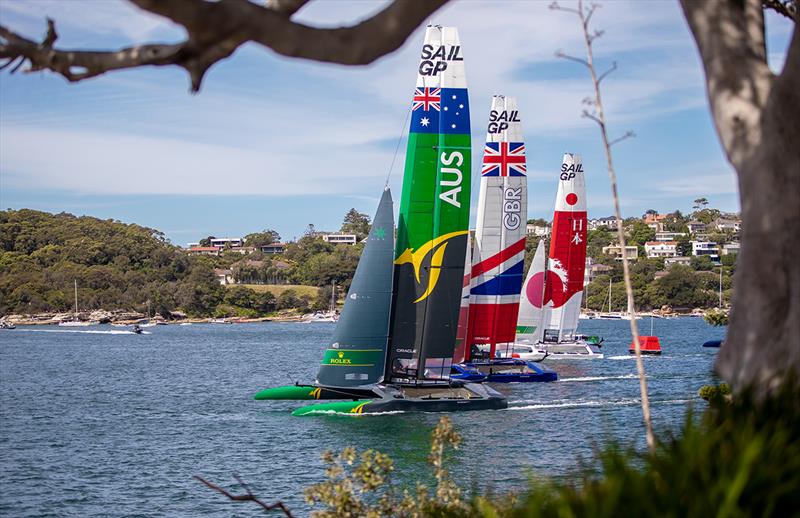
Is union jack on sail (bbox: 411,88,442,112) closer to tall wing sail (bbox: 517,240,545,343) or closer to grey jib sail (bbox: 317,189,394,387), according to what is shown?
grey jib sail (bbox: 317,189,394,387)

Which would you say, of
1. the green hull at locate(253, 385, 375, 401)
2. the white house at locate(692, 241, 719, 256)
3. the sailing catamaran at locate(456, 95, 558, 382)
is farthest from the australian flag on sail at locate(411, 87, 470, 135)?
the white house at locate(692, 241, 719, 256)

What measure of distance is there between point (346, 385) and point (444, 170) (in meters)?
7.07

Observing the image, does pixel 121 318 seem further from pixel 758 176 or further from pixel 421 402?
pixel 758 176

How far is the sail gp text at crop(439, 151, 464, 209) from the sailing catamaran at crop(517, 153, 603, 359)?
74.6 ft

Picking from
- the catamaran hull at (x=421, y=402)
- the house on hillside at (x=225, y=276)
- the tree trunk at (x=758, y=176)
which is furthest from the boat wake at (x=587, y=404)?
the house on hillside at (x=225, y=276)

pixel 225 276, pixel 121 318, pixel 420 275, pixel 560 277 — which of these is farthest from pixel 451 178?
pixel 225 276

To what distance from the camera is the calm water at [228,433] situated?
22469mm

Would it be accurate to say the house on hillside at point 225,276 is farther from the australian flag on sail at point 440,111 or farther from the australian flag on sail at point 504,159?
the australian flag on sail at point 440,111

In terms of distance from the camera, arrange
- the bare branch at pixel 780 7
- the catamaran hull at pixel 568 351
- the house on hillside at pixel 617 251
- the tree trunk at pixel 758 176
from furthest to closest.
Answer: the house on hillside at pixel 617 251 < the catamaran hull at pixel 568 351 < the bare branch at pixel 780 7 < the tree trunk at pixel 758 176

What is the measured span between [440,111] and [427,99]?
1.74ft

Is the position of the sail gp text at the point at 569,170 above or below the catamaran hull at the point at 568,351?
above

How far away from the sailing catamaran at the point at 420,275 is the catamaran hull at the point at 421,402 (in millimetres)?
58

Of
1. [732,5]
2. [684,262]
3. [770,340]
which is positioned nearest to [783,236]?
[770,340]

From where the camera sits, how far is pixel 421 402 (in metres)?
29.8
